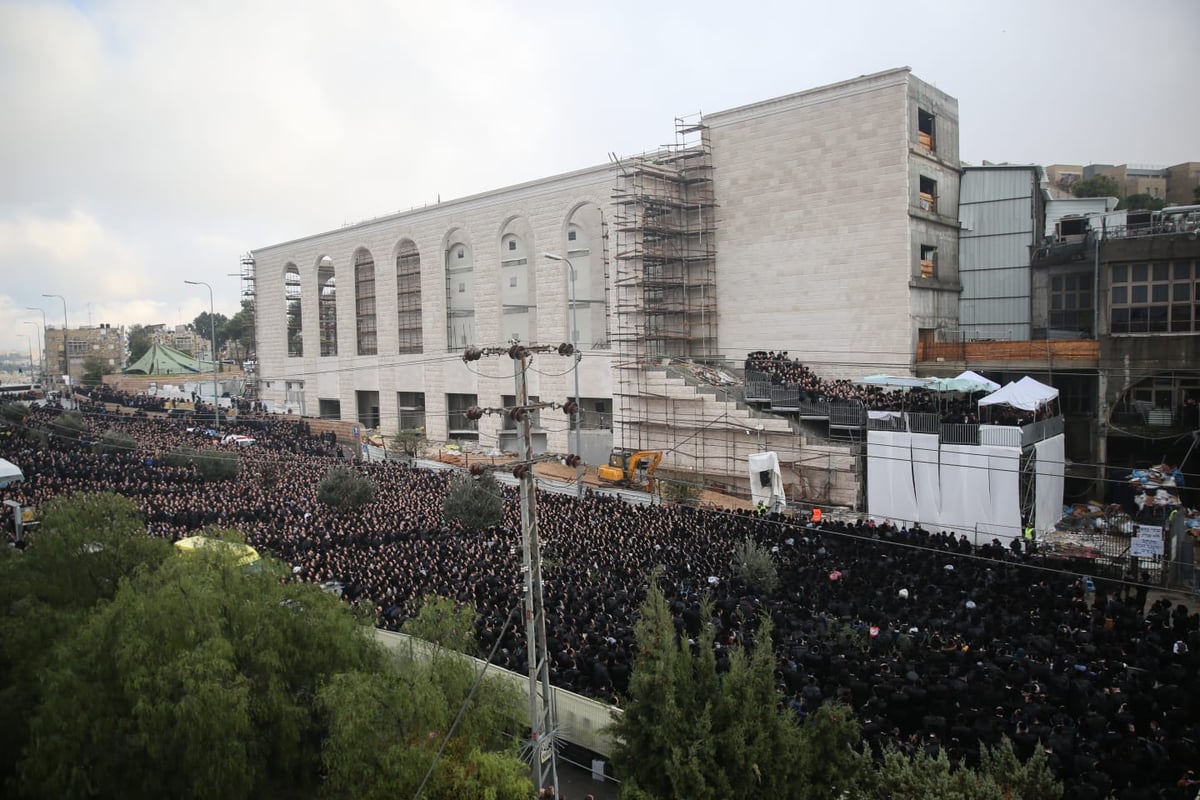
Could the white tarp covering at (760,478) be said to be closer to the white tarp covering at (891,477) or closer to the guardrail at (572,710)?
the white tarp covering at (891,477)

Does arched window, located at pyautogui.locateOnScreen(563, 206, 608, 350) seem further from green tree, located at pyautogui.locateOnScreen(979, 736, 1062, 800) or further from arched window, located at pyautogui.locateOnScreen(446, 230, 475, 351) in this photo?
green tree, located at pyautogui.locateOnScreen(979, 736, 1062, 800)

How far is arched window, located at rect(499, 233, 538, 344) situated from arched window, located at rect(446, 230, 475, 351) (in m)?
2.47

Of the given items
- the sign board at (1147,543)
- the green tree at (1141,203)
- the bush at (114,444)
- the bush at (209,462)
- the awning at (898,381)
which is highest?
the green tree at (1141,203)

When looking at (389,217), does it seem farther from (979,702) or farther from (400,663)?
(979,702)

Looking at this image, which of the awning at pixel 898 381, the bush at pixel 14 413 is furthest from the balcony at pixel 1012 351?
the bush at pixel 14 413

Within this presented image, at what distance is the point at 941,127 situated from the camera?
95.1 ft

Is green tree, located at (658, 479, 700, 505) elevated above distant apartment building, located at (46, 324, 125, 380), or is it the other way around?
distant apartment building, located at (46, 324, 125, 380)

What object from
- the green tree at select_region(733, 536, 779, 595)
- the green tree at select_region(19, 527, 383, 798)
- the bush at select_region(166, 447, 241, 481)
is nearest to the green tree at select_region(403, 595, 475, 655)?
the green tree at select_region(19, 527, 383, 798)

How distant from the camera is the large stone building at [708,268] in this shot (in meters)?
27.2

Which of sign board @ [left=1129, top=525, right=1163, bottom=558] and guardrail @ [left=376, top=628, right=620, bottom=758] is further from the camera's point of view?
sign board @ [left=1129, top=525, right=1163, bottom=558]

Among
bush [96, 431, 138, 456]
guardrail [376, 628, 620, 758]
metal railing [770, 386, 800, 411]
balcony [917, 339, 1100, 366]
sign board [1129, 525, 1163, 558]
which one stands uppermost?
balcony [917, 339, 1100, 366]

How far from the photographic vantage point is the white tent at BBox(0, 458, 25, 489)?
979 inches

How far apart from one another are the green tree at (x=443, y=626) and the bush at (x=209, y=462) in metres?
19.6

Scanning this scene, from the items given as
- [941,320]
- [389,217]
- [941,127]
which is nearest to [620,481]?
[941,320]
